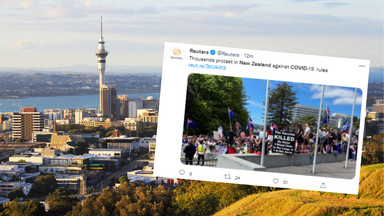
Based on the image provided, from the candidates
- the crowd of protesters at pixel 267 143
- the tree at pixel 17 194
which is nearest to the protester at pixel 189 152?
the crowd of protesters at pixel 267 143

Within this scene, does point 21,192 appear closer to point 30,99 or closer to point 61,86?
point 30,99

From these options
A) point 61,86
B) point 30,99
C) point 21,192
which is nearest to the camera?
point 21,192

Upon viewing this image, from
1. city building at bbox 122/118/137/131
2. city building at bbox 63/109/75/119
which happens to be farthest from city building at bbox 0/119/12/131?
city building at bbox 122/118/137/131

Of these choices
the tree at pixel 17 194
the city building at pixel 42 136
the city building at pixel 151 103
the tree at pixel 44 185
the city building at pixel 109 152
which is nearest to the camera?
the tree at pixel 17 194

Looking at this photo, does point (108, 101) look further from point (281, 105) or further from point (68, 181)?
point (281, 105)

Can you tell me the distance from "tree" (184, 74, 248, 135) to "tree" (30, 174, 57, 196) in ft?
109

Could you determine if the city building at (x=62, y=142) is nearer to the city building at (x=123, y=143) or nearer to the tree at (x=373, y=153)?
the city building at (x=123, y=143)

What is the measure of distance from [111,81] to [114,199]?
292ft

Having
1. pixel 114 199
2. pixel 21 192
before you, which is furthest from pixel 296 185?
pixel 21 192

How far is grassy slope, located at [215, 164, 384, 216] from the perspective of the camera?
817 cm

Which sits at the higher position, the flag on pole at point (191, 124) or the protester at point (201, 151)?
the flag on pole at point (191, 124)

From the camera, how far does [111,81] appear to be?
10656 cm

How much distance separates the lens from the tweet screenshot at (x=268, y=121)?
6.12 metres

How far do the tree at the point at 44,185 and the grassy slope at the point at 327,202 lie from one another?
106ft
